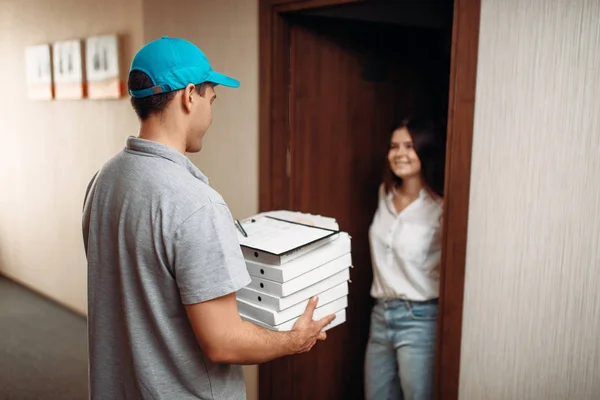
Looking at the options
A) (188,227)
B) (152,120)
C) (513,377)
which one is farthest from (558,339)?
(152,120)

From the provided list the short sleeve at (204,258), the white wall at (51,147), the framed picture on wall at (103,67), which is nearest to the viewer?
the short sleeve at (204,258)

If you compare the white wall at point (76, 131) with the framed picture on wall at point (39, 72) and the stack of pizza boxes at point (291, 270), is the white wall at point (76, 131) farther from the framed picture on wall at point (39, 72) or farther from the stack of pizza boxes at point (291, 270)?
the stack of pizza boxes at point (291, 270)

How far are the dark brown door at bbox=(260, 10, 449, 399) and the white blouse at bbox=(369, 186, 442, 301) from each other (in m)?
0.42

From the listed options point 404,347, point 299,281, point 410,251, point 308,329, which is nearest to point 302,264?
point 299,281

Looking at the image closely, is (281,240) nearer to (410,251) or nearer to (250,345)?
(250,345)

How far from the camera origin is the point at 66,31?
4113mm

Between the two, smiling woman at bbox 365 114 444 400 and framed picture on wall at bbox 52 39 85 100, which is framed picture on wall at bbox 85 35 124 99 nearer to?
framed picture on wall at bbox 52 39 85 100

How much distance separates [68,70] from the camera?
13.4ft

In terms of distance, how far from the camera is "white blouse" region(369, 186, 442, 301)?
2086 mm

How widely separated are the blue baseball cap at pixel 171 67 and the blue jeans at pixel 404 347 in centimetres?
117

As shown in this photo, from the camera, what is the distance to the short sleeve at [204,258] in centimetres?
121

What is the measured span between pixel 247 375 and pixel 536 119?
64.6 inches

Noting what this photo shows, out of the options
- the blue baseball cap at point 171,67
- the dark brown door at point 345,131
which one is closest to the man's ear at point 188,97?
the blue baseball cap at point 171,67

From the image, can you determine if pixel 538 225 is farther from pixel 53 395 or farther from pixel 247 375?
pixel 53 395
